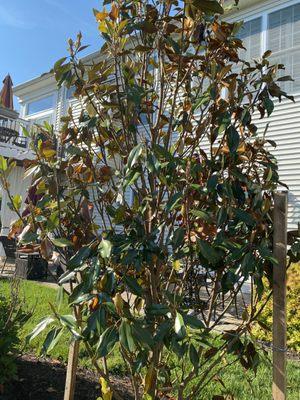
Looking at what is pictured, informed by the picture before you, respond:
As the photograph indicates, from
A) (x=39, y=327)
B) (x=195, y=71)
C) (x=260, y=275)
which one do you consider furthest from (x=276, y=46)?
(x=39, y=327)

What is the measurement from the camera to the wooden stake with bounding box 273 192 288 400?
2.18 m

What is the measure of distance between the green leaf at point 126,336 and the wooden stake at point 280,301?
0.92 metres

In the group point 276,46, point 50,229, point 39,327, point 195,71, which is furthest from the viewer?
point 276,46

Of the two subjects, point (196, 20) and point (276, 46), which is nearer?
point (196, 20)

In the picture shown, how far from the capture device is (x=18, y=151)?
13.8 m

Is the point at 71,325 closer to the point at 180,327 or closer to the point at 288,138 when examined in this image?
the point at 180,327

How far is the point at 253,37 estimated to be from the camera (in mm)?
9750

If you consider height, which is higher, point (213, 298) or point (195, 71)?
point (195, 71)

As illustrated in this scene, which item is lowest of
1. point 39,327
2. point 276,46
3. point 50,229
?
point 39,327

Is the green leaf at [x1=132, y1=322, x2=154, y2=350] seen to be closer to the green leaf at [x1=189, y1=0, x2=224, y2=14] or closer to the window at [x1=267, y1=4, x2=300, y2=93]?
the green leaf at [x1=189, y1=0, x2=224, y2=14]

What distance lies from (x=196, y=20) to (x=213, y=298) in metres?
1.52

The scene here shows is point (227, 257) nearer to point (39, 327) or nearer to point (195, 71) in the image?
point (39, 327)

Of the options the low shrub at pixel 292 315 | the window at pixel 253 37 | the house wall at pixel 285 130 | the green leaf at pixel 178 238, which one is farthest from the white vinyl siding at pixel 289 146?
the green leaf at pixel 178 238

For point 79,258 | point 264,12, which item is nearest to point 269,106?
point 79,258
